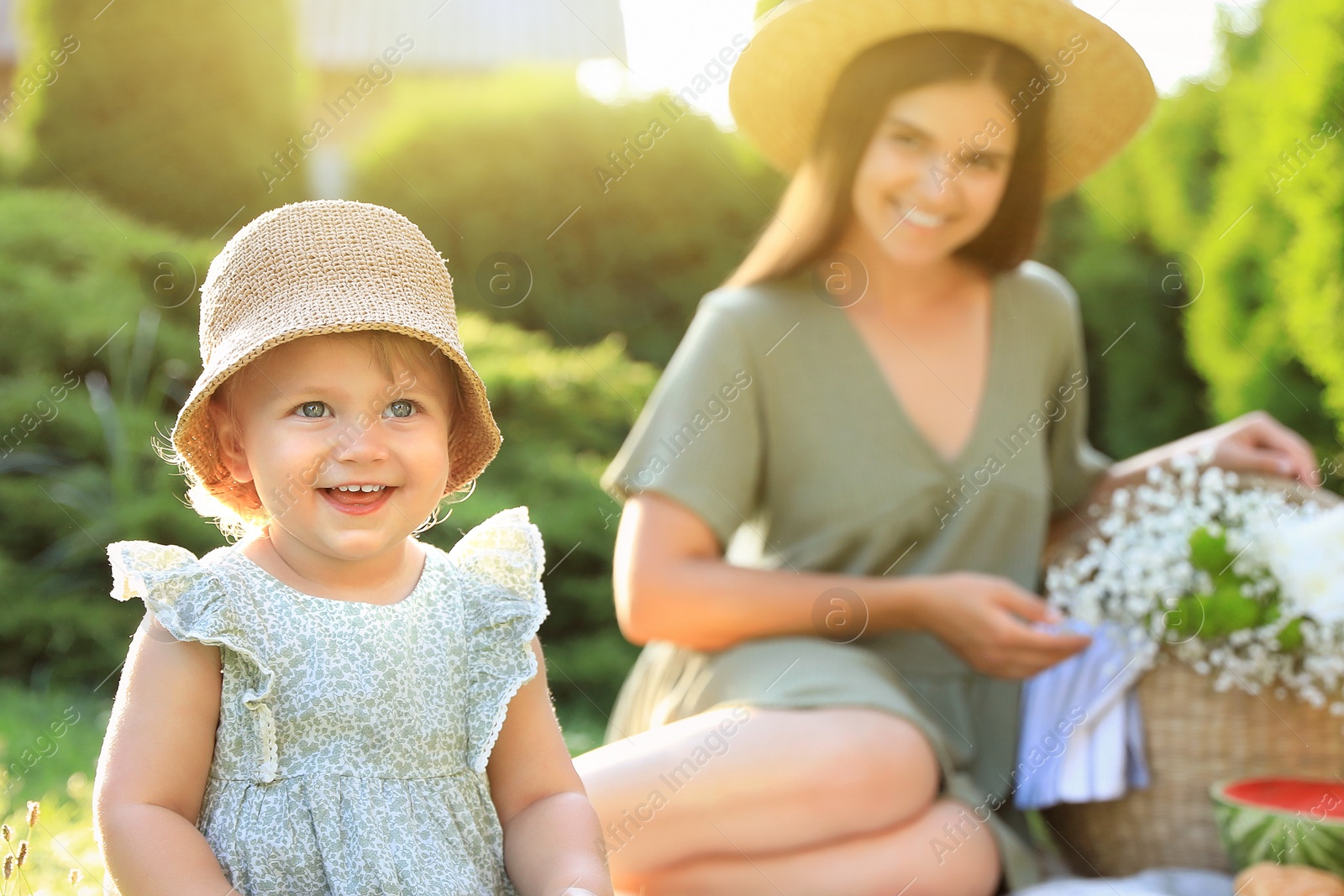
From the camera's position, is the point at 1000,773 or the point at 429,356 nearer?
the point at 429,356

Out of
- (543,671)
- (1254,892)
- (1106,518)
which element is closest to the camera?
(543,671)

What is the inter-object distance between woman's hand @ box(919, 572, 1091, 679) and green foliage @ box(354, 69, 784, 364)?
5653mm

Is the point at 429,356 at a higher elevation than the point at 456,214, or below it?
below

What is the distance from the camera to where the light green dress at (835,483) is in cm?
253

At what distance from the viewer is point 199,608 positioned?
1445mm

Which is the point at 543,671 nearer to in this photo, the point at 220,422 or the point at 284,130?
the point at 220,422

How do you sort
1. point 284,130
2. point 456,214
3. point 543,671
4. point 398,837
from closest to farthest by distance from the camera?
point 398,837, point 543,671, point 284,130, point 456,214

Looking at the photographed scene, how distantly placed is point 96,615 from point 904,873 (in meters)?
3.03

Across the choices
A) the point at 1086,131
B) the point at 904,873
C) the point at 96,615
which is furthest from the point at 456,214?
the point at 904,873

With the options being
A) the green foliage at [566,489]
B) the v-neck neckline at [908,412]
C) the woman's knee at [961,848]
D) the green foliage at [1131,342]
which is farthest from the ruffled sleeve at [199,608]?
the green foliage at [1131,342]

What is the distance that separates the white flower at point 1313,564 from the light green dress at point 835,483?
0.48 meters

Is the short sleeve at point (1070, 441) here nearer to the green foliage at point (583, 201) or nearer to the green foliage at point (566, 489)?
the green foliage at point (566, 489)

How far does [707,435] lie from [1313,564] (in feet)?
3.66

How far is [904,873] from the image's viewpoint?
2258 mm
